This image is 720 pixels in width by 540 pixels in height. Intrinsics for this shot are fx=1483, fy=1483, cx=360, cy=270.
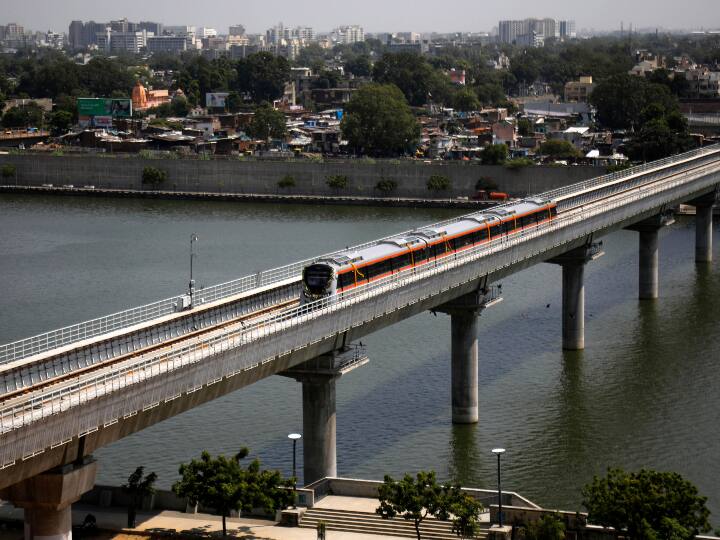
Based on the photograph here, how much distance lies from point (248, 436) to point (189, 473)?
273 inches

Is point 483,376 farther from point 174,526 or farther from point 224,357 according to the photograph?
point 224,357

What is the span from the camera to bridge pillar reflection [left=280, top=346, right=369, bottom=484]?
27.9 meters

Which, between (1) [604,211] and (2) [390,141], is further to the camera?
(2) [390,141]

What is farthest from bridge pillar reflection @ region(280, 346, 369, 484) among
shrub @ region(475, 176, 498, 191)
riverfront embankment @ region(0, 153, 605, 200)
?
shrub @ region(475, 176, 498, 191)

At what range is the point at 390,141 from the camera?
9319 centimetres

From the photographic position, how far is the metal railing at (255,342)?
21.0m

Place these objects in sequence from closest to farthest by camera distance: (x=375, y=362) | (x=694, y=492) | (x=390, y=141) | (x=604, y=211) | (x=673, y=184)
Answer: (x=694, y=492), (x=375, y=362), (x=604, y=211), (x=673, y=184), (x=390, y=141)

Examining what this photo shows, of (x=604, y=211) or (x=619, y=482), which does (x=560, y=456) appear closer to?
(x=619, y=482)

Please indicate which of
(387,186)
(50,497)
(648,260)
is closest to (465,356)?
(50,497)

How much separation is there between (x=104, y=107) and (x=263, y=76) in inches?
1367

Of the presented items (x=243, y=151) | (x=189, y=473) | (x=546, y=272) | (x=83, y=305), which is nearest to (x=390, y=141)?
(x=243, y=151)

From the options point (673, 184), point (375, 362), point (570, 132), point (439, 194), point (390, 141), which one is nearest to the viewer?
point (375, 362)

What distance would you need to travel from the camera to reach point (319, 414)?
27.9 meters

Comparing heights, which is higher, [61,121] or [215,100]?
[215,100]
